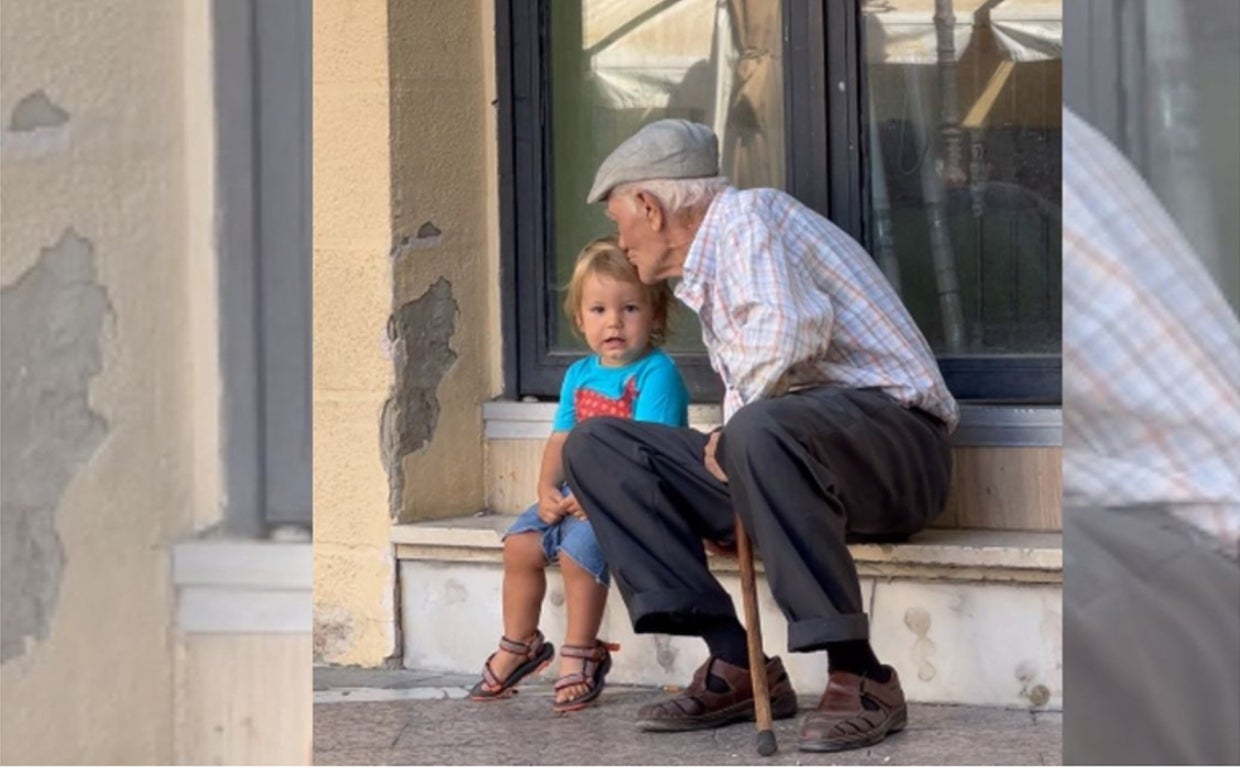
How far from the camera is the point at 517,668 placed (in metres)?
4.52

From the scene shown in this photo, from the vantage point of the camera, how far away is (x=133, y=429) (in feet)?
7.50

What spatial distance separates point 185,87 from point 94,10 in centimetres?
12

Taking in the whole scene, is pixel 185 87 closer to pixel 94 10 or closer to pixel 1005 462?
pixel 94 10

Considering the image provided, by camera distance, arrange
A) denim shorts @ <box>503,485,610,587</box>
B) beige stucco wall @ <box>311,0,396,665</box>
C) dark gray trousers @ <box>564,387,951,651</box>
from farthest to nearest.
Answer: beige stucco wall @ <box>311,0,396,665</box>
denim shorts @ <box>503,485,610,587</box>
dark gray trousers @ <box>564,387,951,651</box>

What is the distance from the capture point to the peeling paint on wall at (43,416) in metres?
2.26

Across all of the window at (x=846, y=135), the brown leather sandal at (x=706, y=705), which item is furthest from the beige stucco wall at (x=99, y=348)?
the window at (x=846, y=135)

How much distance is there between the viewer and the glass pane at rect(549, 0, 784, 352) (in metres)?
4.85

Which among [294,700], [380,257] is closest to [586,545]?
[380,257]

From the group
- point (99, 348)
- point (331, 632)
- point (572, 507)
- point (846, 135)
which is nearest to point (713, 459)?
point (572, 507)

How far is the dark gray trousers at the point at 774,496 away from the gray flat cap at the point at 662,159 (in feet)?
1.61

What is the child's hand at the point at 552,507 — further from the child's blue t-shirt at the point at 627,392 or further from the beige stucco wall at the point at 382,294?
the beige stucco wall at the point at 382,294

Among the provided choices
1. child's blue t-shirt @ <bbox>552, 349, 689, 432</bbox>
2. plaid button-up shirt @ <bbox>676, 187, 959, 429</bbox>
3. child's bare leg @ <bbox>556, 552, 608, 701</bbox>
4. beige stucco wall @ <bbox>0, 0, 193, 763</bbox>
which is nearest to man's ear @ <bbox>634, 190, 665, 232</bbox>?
plaid button-up shirt @ <bbox>676, 187, 959, 429</bbox>

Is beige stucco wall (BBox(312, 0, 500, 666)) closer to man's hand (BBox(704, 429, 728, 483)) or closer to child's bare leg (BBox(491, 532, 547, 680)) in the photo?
child's bare leg (BBox(491, 532, 547, 680))

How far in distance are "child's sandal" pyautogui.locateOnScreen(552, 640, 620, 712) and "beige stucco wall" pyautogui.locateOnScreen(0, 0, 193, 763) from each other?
7.03ft
